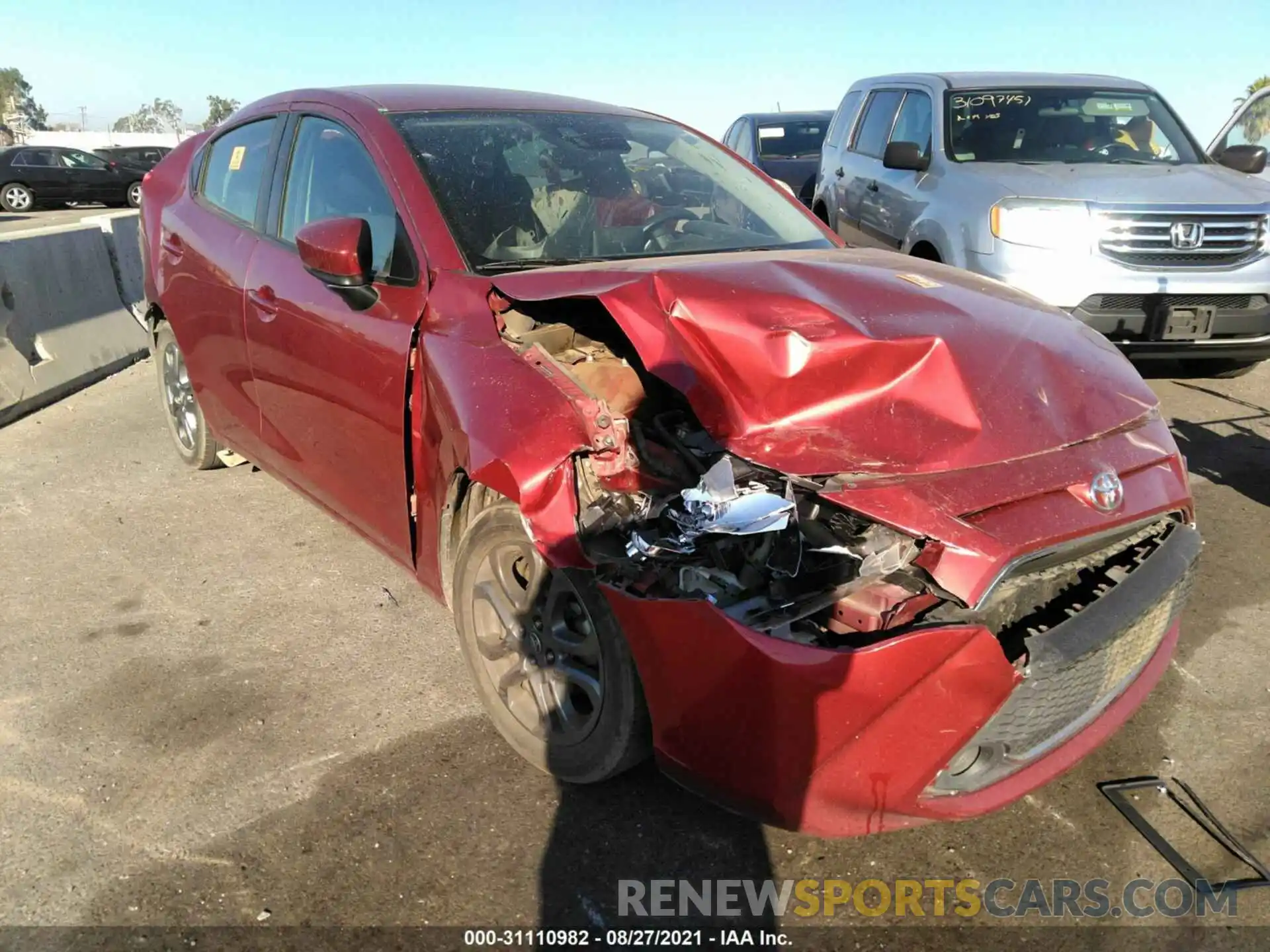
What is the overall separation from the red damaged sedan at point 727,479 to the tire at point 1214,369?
4108mm

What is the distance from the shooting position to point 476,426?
8.59 feet

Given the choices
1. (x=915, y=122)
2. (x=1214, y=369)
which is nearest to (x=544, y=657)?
(x=1214, y=369)

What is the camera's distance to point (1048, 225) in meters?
5.59

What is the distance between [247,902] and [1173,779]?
7.96 ft

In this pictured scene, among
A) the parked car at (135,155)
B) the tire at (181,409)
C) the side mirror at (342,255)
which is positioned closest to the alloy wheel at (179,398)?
the tire at (181,409)

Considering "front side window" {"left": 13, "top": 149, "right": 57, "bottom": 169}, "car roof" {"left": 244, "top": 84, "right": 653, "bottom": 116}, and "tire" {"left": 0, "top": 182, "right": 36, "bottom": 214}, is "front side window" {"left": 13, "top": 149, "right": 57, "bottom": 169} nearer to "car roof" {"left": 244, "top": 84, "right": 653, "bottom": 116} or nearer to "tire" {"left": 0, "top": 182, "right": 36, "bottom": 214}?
"tire" {"left": 0, "top": 182, "right": 36, "bottom": 214}

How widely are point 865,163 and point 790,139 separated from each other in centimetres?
542

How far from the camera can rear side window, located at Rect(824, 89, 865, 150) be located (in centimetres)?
838

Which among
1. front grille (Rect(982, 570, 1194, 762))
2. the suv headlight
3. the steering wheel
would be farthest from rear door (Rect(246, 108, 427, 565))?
the suv headlight

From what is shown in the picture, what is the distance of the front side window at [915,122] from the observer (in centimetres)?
692

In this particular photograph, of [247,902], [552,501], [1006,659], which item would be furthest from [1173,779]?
[247,902]

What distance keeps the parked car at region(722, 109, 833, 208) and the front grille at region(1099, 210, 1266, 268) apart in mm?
6915

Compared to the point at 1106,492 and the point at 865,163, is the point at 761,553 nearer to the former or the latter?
the point at 1106,492

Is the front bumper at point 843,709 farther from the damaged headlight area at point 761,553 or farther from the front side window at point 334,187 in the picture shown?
the front side window at point 334,187
